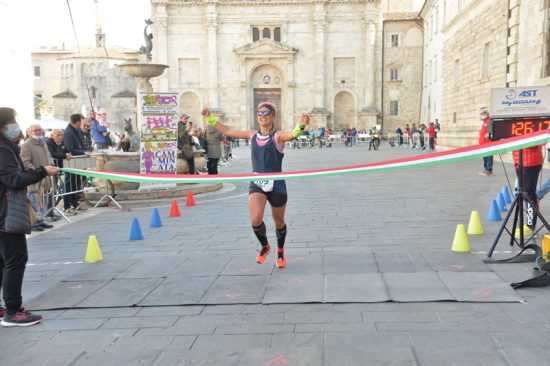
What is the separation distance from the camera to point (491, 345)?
390 cm

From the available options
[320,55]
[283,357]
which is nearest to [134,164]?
[283,357]

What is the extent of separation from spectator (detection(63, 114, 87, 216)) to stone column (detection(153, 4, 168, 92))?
42571mm

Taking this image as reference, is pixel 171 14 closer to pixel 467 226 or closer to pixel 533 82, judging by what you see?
pixel 533 82

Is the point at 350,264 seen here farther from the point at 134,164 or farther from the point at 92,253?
the point at 134,164

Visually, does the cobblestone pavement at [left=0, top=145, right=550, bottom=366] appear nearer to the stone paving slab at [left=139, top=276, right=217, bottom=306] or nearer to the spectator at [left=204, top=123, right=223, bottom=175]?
the stone paving slab at [left=139, top=276, right=217, bottom=306]

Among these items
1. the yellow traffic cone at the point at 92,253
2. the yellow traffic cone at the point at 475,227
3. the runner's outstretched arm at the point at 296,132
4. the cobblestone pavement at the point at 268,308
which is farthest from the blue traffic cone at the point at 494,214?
the yellow traffic cone at the point at 92,253

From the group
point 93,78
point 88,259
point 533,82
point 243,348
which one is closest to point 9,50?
point 88,259

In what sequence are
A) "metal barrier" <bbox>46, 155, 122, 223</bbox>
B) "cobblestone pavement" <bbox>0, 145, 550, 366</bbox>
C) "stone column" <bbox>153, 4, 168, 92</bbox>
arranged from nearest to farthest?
"cobblestone pavement" <bbox>0, 145, 550, 366</bbox> → "metal barrier" <bbox>46, 155, 122, 223</bbox> → "stone column" <bbox>153, 4, 168, 92</bbox>

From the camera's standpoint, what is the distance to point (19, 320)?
4.68 m

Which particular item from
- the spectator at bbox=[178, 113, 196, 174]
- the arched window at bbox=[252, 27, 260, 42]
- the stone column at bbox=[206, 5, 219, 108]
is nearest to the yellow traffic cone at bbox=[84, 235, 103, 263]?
the spectator at bbox=[178, 113, 196, 174]

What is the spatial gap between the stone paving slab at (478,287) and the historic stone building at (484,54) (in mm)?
13955

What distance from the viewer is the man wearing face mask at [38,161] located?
29.2 ft

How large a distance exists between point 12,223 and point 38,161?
4805 millimetres

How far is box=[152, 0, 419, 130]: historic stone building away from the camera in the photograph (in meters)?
52.6
